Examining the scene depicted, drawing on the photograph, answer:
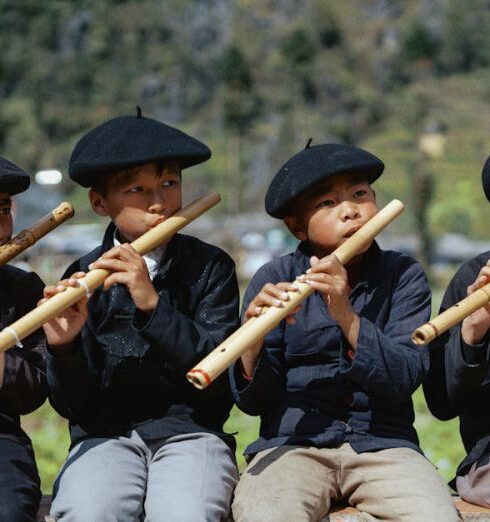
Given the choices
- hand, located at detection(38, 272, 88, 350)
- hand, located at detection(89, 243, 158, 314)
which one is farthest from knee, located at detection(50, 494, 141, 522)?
hand, located at detection(89, 243, 158, 314)

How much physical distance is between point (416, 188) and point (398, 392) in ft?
80.3

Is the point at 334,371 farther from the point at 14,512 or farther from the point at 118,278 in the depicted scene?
the point at 14,512

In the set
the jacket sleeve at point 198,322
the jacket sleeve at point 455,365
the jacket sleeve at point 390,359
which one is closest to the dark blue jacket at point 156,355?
the jacket sleeve at point 198,322

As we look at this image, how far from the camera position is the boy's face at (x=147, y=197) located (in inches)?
113

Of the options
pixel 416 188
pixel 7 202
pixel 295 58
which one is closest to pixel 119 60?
pixel 295 58

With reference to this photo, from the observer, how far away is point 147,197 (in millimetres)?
2889

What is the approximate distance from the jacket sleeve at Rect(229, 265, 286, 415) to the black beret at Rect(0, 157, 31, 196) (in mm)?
730

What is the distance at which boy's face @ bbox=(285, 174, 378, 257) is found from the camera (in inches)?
112

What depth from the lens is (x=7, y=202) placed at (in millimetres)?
2996

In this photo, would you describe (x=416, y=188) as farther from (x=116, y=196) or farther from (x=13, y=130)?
(x=13, y=130)

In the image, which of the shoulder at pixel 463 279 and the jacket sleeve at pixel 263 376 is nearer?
the jacket sleeve at pixel 263 376

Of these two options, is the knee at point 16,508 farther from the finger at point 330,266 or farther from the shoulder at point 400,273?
the shoulder at point 400,273

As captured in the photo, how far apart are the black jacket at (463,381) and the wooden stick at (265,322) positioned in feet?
1.10

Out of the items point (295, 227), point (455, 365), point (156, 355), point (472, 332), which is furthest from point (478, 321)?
point (156, 355)
